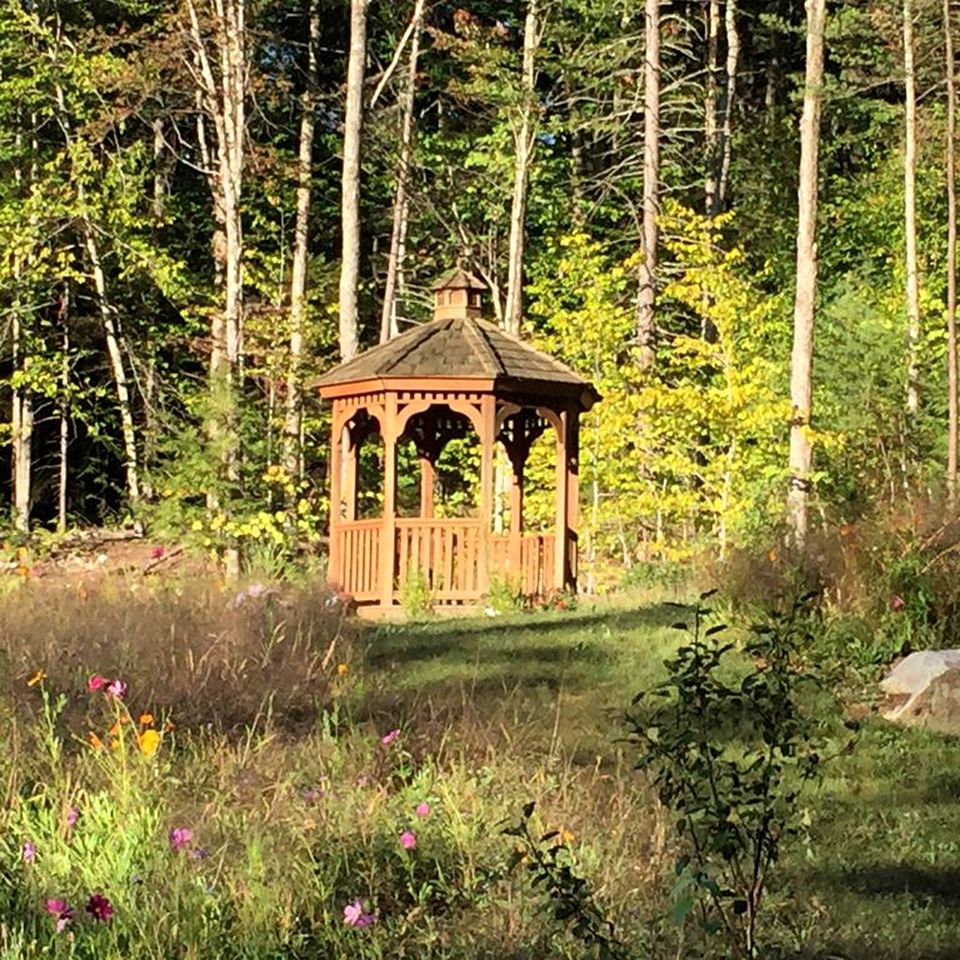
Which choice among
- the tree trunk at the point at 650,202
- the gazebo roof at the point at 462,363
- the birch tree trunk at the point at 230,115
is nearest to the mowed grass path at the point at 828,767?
the gazebo roof at the point at 462,363

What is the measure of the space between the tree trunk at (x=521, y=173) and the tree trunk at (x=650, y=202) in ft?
6.63

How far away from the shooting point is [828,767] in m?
6.50

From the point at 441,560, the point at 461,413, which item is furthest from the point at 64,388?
the point at 441,560

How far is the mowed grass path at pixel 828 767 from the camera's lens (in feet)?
14.4

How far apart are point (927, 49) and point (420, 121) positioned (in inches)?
366

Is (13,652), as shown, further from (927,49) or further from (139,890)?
(927,49)

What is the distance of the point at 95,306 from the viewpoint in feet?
80.8

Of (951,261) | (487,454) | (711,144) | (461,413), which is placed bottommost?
(487,454)

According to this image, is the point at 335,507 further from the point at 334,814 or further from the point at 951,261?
the point at 951,261

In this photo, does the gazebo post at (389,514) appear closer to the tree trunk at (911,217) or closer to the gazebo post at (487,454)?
the gazebo post at (487,454)

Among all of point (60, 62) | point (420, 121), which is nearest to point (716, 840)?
point (60, 62)

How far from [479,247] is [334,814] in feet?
70.2

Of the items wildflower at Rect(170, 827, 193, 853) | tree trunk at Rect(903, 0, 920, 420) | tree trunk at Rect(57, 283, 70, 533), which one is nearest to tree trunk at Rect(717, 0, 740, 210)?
tree trunk at Rect(903, 0, 920, 420)

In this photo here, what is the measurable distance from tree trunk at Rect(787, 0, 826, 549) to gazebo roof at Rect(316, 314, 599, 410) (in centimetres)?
323
